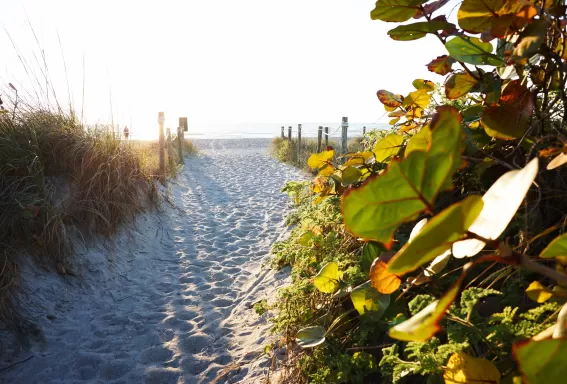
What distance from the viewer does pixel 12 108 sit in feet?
12.0

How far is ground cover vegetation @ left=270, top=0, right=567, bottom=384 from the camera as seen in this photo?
A: 0.44 m

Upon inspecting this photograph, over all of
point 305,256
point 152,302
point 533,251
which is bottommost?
point 152,302

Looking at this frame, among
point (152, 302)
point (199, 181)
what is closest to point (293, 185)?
point (152, 302)

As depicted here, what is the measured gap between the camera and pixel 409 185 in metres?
0.45

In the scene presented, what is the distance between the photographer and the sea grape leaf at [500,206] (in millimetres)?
411

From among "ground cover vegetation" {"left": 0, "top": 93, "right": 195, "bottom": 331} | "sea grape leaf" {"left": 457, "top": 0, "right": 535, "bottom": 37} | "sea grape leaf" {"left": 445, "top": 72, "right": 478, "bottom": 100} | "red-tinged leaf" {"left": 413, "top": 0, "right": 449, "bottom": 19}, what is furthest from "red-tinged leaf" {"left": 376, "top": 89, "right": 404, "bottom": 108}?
"ground cover vegetation" {"left": 0, "top": 93, "right": 195, "bottom": 331}

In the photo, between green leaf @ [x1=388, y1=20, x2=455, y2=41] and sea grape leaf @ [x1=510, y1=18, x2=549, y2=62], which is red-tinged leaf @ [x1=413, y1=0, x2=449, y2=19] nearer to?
green leaf @ [x1=388, y1=20, x2=455, y2=41]

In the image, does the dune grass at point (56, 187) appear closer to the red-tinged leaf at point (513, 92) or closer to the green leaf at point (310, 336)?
the green leaf at point (310, 336)

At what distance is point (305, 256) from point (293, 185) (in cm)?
101

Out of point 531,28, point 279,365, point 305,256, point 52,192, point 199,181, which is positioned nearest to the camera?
point 531,28

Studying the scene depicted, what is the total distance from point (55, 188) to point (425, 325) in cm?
404

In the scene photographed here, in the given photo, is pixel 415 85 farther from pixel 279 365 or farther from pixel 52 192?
pixel 52 192

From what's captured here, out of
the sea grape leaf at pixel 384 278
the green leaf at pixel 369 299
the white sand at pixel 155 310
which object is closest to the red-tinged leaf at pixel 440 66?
the sea grape leaf at pixel 384 278

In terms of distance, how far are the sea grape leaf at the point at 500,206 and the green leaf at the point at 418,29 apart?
2.06 feet
